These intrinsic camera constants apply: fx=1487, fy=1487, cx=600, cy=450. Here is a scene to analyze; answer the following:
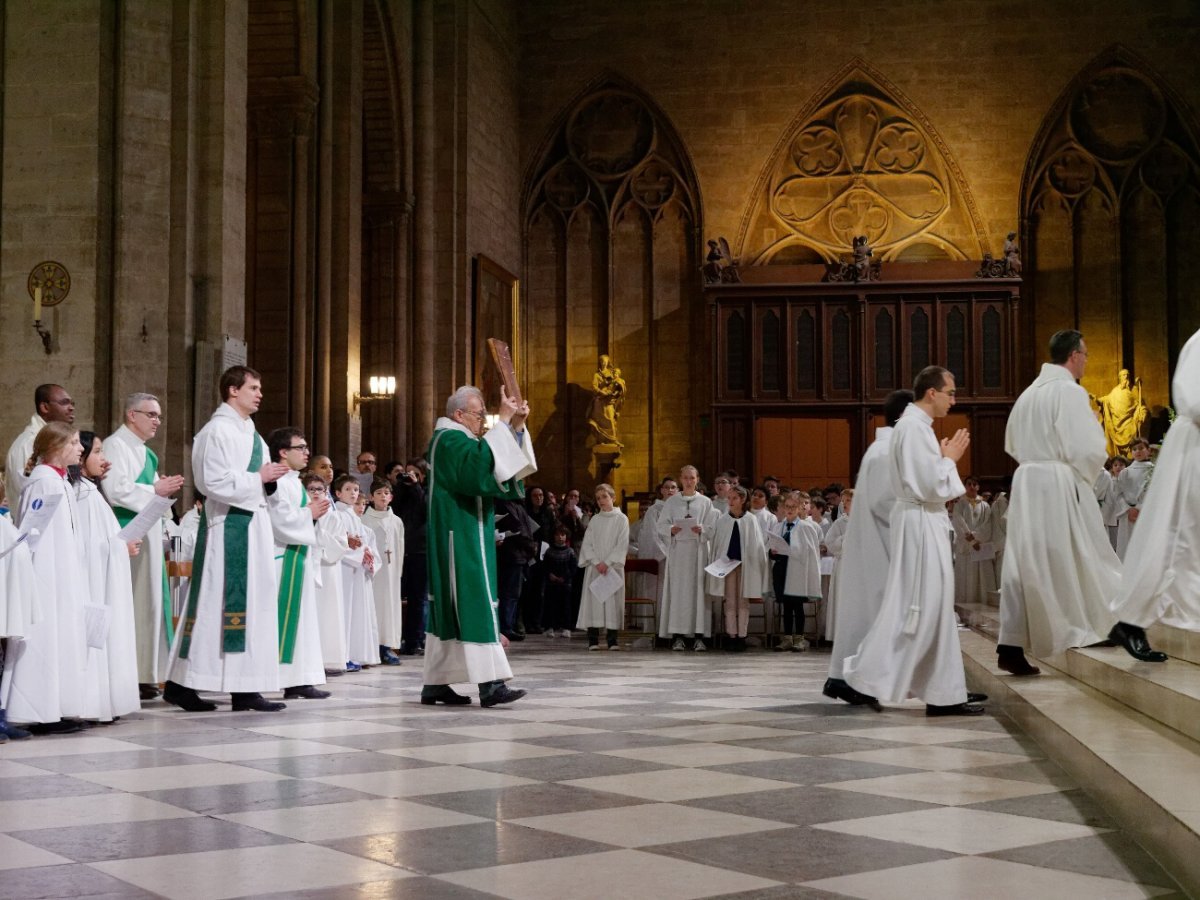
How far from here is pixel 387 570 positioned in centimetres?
1307

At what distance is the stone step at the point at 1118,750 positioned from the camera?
3967 millimetres

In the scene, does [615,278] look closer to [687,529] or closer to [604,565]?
[687,529]

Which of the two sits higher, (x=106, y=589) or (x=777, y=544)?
(x=777, y=544)

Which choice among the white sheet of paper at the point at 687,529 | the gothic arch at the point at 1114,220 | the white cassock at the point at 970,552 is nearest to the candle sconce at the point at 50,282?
the white sheet of paper at the point at 687,529

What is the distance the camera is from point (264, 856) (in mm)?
4047

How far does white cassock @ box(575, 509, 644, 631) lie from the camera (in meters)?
14.9

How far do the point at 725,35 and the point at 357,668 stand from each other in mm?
17379

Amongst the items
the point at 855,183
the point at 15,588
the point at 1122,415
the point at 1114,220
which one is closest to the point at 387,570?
the point at 15,588

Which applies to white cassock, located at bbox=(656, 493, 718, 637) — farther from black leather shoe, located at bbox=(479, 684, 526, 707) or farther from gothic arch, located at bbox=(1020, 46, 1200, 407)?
gothic arch, located at bbox=(1020, 46, 1200, 407)

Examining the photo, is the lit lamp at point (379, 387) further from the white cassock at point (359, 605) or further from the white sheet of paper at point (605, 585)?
the white cassock at point (359, 605)

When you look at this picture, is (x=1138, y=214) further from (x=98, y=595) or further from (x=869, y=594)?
(x=98, y=595)

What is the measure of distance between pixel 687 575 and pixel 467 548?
6929 millimetres

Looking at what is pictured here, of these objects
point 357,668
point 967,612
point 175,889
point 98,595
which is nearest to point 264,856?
point 175,889

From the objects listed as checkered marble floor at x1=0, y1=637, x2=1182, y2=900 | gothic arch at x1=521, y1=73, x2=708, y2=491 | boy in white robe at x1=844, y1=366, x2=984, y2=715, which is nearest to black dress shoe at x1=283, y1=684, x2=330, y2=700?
checkered marble floor at x1=0, y1=637, x2=1182, y2=900
